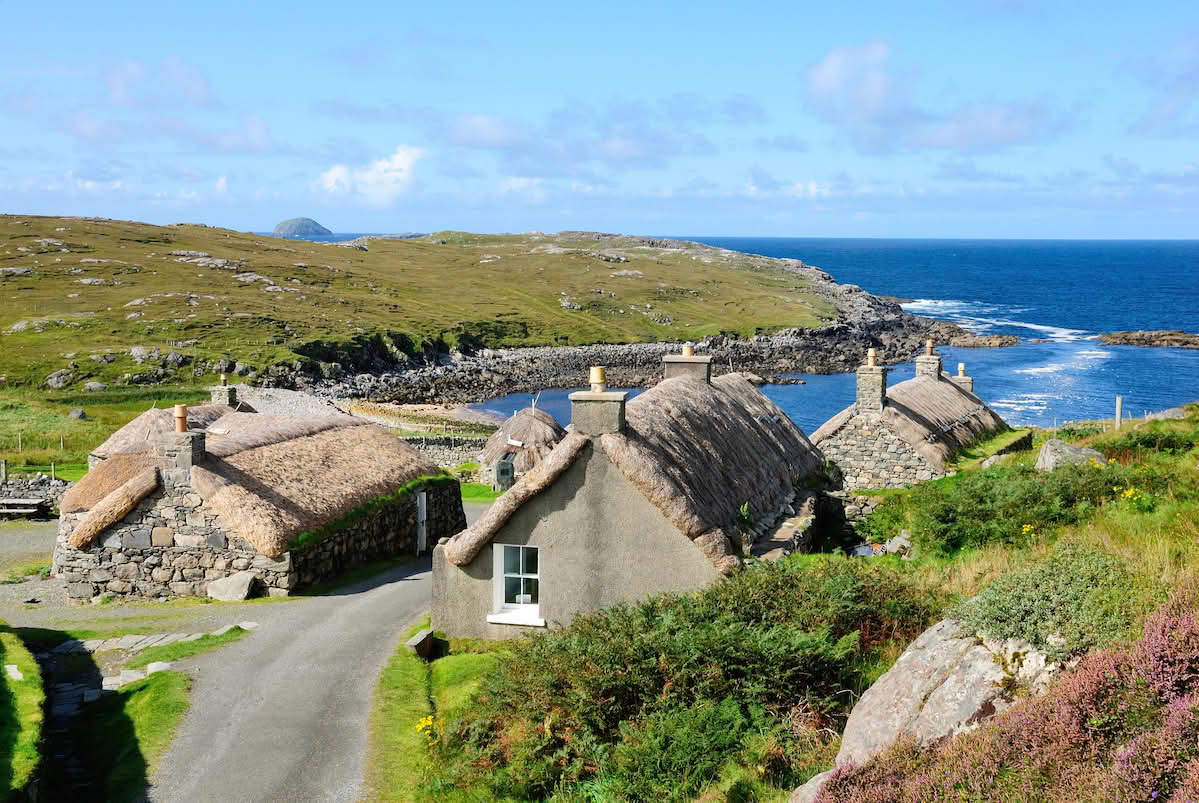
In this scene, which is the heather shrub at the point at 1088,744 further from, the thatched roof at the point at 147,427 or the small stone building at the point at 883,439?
the thatched roof at the point at 147,427

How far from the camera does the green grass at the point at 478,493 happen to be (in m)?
38.9

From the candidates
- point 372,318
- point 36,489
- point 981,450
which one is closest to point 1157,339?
point 372,318

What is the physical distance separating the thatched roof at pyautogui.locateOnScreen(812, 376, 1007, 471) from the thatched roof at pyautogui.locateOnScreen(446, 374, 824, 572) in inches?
347

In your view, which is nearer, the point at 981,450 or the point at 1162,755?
the point at 1162,755

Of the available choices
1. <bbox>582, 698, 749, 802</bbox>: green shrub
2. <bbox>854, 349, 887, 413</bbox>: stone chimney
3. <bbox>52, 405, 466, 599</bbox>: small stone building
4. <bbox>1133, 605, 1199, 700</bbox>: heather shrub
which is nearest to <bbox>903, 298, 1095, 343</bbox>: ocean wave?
<bbox>854, 349, 887, 413</bbox>: stone chimney

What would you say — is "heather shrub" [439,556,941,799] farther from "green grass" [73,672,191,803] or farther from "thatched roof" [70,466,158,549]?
"thatched roof" [70,466,158,549]

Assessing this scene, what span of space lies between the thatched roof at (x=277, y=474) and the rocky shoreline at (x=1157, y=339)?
10945cm

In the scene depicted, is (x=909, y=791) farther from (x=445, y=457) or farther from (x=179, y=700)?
(x=445, y=457)

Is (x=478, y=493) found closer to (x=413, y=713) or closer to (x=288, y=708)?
(x=288, y=708)

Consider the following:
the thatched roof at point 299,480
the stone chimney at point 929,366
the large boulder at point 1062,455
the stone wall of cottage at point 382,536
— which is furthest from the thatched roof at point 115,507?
the stone chimney at point 929,366

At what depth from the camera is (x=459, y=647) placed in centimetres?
1783

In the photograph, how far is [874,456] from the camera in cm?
3256

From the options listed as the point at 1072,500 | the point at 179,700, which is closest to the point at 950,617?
the point at 1072,500

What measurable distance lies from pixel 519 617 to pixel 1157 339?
12105 cm
